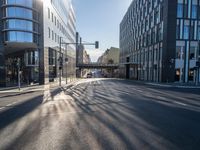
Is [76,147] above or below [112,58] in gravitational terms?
below

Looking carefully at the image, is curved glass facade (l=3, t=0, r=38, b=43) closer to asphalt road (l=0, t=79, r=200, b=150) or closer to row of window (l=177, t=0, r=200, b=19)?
asphalt road (l=0, t=79, r=200, b=150)

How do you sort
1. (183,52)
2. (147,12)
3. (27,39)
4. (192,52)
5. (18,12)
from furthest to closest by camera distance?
(147,12) → (192,52) → (183,52) → (27,39) → (18,12)

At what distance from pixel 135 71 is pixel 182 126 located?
5452cm

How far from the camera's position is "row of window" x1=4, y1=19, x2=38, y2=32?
29.8 meters

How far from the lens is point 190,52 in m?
37.3

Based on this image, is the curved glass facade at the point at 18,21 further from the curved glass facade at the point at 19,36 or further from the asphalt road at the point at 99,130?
the asphalt road at the point at 99,130

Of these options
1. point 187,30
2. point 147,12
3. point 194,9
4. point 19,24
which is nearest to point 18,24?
point 19,24

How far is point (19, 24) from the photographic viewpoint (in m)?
30.2

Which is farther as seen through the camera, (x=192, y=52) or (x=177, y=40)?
(x=192, y=52)

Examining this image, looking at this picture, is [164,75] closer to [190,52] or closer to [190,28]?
[190,52]

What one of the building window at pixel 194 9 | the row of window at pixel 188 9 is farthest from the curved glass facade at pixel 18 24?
the building window at pixel 194 9

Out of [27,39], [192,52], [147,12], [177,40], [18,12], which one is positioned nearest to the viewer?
[18,12]

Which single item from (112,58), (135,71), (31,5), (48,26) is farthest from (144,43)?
(112,58)

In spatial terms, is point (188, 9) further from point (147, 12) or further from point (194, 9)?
point (147, 12)
